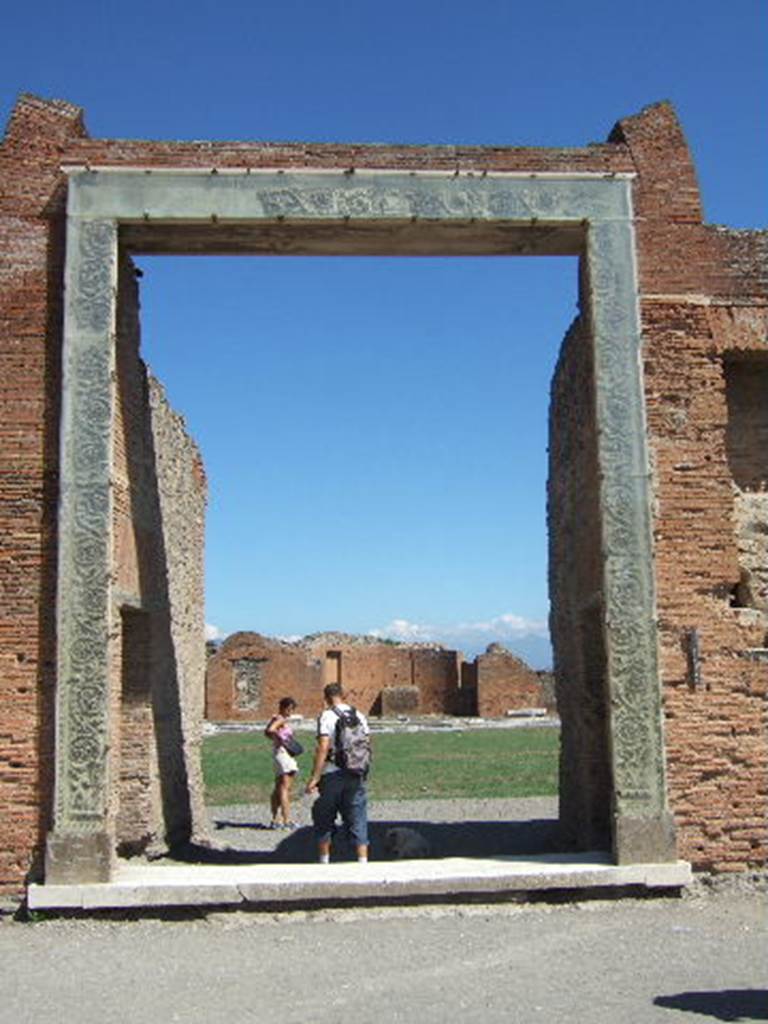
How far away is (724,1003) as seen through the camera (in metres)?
5.88

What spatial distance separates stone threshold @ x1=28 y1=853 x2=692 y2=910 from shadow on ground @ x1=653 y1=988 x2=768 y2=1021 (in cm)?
224

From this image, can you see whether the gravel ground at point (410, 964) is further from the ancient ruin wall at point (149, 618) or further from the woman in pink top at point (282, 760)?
the woman in pink top at point (282, 760)

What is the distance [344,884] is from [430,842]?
10.9ft

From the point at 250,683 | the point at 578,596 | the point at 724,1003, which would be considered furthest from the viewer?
the point at 250,683

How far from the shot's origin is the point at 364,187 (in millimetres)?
9258

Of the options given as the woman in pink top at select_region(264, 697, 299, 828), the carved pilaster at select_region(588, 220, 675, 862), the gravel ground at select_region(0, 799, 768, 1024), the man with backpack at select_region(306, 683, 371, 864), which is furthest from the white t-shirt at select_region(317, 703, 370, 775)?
the woman in pink top at select_region(264, 697, 299, 828)

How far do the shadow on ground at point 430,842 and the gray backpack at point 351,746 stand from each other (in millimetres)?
1522

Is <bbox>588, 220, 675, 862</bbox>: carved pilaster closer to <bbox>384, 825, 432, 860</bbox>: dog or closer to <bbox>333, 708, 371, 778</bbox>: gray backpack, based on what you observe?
<bbox>333, 708, 371, 778</bbox>: gray backpack

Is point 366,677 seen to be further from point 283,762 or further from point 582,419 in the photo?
point 582,419

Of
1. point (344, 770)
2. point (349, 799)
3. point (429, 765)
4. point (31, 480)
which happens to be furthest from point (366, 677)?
→ point (31, 480)

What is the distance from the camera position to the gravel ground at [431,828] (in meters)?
11.0

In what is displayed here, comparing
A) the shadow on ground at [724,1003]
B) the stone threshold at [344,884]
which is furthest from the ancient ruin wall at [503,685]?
the shadow on ground at [724,1003]

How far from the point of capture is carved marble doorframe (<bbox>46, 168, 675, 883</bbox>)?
27.9 feet

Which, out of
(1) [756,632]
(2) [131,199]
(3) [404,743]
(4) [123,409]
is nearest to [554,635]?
(1) [756,632]
